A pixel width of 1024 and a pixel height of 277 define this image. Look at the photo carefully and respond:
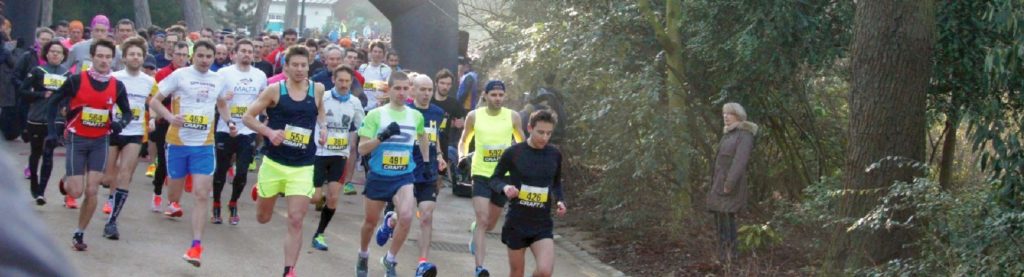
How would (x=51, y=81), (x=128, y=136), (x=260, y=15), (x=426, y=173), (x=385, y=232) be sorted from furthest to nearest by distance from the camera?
1. (x=260, y=15)
2. (x=51, y=81)
3. (x=128, y=136)
4. (x=385, y=232)
5. (x=426, y=173)

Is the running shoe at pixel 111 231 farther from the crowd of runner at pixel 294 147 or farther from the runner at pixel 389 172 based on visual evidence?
the runner at pixel 389 172

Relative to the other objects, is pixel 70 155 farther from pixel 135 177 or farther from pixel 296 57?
pixel 135 177

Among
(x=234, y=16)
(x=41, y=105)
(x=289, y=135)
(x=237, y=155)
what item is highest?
(x=234, y=16)

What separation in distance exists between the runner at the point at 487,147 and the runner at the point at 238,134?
2.47 meters

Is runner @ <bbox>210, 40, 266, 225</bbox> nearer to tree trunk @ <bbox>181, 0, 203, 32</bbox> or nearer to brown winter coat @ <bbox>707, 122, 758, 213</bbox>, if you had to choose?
brown winter coat @ <bbox>707, 122, 758, 213</bbox>

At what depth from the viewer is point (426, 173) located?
9.99 metres

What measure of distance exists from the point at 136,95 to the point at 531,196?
4261 millimetres

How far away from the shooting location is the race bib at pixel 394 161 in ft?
31.8

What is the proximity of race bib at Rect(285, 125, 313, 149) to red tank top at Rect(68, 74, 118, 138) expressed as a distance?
186 centimetres

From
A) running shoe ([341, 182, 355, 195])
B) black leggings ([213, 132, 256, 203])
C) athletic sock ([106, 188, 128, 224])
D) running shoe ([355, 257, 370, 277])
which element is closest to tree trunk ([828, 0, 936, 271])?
running shoe ([355, 257, 370, 277])

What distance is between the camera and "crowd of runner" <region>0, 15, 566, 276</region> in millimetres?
8812

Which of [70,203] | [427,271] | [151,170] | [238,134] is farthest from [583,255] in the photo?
[151,170]

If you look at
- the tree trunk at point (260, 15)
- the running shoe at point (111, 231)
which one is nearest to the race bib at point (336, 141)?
the running shoe at point (111, 231)

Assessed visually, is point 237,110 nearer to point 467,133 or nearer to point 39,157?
point 39,157
